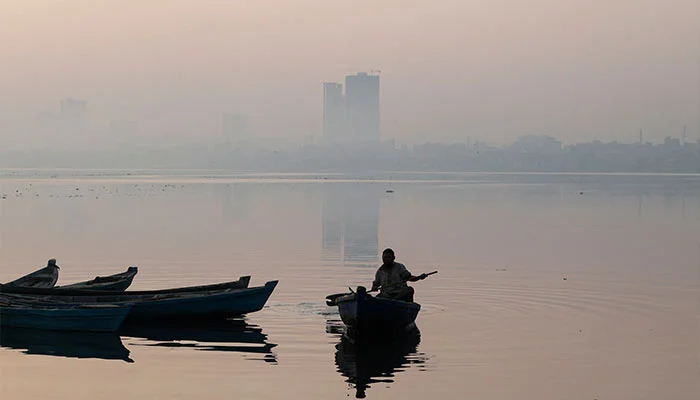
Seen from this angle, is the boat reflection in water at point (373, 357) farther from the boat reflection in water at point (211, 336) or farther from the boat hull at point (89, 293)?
the boat hull at point (89, 293)

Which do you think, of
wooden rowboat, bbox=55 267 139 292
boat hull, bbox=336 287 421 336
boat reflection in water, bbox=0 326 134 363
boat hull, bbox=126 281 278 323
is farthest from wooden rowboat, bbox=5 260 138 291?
boat hull, bbox=336 287 421 336

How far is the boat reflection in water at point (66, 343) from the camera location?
76.4ft

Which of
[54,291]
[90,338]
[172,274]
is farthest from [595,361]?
[172,274]

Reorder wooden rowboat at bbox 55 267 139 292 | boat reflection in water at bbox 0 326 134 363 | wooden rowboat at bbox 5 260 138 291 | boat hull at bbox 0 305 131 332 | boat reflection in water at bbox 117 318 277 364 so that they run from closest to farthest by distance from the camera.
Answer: boat reflection in water at bbox 0 326 134 363 → boat reflection in water at bbox 117 318 277 364 → boat hull at bbox 0 305 131 332 → wooden rowboat at bbox 55 267 139 292 → wooden rowboat at bbox 5 260 138 291

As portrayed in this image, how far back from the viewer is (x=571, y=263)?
43188mm

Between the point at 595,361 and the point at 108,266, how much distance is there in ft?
79.6

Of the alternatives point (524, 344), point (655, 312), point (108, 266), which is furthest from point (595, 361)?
point (108, 266)

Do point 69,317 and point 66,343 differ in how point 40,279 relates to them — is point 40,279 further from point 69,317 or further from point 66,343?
point 66,343

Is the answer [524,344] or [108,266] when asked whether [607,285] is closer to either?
[524,344]

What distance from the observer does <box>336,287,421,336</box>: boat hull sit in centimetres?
2455

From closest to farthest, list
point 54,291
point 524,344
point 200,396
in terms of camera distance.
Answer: point 200,396, point 524,344, point 54,291

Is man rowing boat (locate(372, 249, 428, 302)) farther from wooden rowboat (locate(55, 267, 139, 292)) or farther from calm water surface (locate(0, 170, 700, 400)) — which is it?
wooden rowboat (locate(55, 267, 139, 292))

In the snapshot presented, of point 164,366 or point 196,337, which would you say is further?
point 196,337

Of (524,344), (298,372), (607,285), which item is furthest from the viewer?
(607,285)
